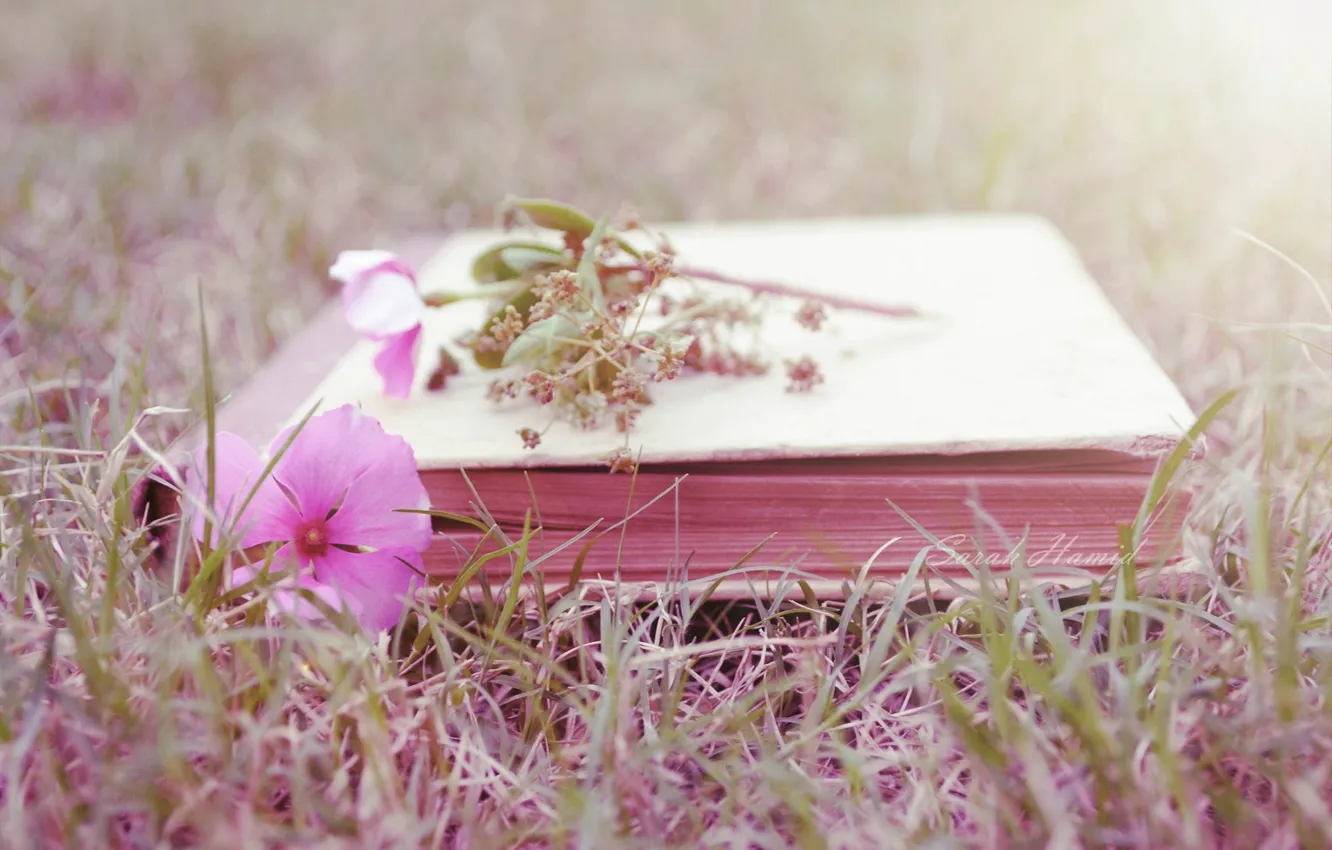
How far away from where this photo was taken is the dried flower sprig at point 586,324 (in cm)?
94

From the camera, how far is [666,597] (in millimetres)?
936

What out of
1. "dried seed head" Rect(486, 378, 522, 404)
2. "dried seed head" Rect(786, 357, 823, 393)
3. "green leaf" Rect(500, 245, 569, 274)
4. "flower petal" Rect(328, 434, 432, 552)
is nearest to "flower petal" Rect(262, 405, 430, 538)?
"flower petal" Rect(328, 434, 432, 552)

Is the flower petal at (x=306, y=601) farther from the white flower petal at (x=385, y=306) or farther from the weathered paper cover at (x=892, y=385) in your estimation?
the white flower petal at (x=385, y=306)

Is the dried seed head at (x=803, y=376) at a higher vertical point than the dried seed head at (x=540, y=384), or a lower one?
lower

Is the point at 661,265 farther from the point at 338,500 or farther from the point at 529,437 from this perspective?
the point at 338,500

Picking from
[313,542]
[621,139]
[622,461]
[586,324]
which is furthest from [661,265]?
[621,139]

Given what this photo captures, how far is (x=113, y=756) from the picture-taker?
746 mm

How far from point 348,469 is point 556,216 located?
12.8 inches

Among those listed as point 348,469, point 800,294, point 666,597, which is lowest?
point 666,597

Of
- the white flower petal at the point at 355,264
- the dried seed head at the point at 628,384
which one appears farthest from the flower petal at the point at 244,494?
the dried seed head at the point at 628,384

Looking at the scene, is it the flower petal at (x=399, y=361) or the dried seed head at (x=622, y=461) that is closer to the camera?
the dried seed head at (x=622, y=461)

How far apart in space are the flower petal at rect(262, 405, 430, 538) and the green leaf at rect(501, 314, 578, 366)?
126 mm

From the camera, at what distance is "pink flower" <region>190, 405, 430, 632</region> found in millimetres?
917

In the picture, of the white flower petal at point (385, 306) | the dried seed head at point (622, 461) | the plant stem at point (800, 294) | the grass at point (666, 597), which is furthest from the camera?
the plant stem at point (800, 294)
